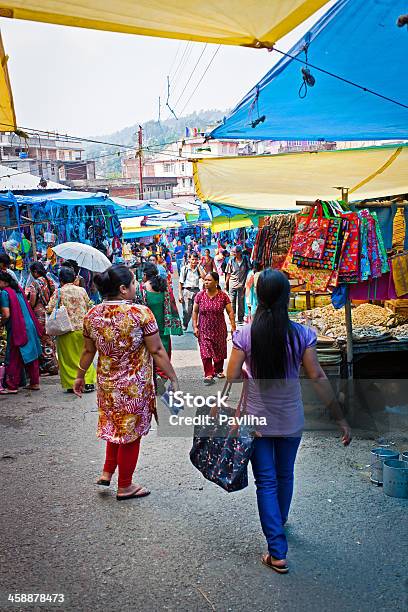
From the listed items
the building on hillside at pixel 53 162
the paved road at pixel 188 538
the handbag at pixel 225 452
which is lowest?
the paved road at pixel 188 538

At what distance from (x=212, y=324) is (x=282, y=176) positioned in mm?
2334

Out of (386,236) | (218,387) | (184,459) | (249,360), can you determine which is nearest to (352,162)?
(386,236)

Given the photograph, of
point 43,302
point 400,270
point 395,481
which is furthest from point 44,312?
point 395,481

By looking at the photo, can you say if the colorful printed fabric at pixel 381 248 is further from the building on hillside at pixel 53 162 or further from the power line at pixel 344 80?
the building on hillside at pixel 53 162

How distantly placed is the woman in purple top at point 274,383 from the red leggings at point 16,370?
481 centimetres

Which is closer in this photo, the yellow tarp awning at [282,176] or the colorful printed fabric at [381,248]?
the colorful printed fabric at [381,248]

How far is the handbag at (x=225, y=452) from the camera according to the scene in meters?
3.30

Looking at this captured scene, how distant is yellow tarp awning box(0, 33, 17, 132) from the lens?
4066mm

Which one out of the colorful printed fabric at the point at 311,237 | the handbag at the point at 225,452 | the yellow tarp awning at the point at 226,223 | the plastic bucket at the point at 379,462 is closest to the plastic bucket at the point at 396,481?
A: the plastic bucket at the point at 379,462

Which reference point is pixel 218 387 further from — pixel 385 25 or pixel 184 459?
pixel 385 25

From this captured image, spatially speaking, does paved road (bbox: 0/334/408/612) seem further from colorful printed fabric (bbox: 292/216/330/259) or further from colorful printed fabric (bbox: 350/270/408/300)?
colorful printed fabric (bbox: 292/216/330/259)

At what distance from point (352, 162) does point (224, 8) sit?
16.5ft

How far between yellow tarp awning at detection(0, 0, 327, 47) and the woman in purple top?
1.41 metres

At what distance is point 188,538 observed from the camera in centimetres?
371
